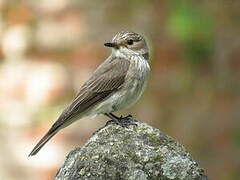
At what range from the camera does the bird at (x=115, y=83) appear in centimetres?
599

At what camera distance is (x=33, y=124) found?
21.1ft

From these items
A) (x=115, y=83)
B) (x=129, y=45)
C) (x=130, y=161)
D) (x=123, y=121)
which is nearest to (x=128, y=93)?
(x=115, y=83)

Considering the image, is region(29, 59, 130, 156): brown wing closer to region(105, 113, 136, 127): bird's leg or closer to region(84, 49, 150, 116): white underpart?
region(84, 49, 150, 116): white underpart

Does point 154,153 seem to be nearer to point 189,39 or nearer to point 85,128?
point 85,128

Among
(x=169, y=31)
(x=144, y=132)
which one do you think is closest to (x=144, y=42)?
(x=169, y=31)

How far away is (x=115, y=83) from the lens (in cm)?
635

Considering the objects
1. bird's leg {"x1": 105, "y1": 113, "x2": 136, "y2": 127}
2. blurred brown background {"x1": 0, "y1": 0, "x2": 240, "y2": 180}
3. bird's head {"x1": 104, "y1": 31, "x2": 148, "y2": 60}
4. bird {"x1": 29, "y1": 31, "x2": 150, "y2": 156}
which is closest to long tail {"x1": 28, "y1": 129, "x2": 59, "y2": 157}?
bird {"x1": 29, "y1": 31, "x2": 150, "y2": 156}

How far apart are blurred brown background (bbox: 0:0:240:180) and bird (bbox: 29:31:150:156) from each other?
130 millimetres

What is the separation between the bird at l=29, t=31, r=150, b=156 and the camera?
599 cm

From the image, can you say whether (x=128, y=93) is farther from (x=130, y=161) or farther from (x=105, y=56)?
(x=130, y=161)

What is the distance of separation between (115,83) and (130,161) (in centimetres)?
284

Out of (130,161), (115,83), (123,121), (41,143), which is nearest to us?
(130,161)

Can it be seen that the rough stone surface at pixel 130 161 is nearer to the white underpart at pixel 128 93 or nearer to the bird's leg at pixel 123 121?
the bird's leg at pixel 123 121

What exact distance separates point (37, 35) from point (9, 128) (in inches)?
28.4
